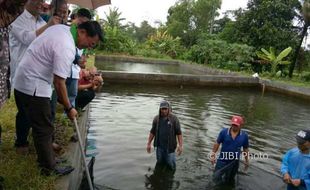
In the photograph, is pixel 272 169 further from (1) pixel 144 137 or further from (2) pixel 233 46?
(2) pixel 233 46

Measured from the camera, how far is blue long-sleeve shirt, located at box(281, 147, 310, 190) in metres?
4.77

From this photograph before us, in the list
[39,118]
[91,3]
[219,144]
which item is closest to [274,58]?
[219,144]

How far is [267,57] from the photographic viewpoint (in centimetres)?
2598

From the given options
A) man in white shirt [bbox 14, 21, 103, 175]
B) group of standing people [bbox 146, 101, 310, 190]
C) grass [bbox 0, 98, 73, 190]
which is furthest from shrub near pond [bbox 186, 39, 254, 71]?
man in white shirt [bbox 14, 21, 103, 175]

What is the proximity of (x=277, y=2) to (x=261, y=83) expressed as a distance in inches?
420

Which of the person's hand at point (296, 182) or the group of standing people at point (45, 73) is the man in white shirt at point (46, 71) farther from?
the person's hand at point (296, 182)

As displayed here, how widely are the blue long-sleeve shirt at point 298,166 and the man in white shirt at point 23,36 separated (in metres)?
3.47

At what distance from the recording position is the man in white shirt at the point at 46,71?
3.67 m

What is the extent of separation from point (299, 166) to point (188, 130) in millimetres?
5661

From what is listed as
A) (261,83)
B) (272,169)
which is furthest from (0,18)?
(261,83)

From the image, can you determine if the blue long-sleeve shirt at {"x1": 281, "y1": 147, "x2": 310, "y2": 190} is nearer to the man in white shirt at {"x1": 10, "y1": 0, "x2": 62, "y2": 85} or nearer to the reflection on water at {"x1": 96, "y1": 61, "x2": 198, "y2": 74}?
the man in white shirt at {"x1": 10, "y1": 0, "x2": 62, "y2": 85}

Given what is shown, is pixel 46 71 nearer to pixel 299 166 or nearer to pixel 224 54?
pixel 299 166

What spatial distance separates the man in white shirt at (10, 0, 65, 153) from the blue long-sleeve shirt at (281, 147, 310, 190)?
11.4 feet

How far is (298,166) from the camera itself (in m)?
4.88
